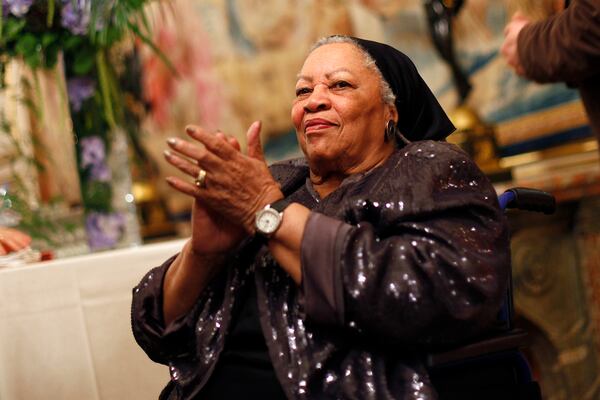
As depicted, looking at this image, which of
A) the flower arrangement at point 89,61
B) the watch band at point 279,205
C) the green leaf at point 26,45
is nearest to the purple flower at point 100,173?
the flower arrangement at point 89,61

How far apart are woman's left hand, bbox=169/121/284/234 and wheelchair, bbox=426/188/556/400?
0.50 m

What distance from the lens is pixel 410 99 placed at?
6.70 feet

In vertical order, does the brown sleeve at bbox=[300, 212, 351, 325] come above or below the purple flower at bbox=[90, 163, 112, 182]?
above

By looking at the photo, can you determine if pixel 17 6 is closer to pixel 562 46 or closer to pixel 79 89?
pixel 79 89

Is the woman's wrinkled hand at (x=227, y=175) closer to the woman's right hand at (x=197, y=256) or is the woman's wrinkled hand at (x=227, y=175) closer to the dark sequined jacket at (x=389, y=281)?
the woman's right hand at (x=197, y=256)

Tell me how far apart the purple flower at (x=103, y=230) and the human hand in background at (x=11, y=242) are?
0.93 ft

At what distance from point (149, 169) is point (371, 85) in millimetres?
3414

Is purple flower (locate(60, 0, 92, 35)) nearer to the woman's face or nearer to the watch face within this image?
the woman's face

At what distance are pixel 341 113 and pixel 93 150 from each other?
119 centimetres

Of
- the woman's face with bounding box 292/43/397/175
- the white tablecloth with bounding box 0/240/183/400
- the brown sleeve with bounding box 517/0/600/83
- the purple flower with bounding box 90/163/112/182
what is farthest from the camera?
the purple flower with bounding box 90/163/112/182

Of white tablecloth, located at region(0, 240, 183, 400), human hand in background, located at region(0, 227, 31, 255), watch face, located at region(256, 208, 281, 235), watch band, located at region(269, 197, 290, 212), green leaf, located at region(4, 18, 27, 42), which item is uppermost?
green leaf, located at region(4, 18, 27, 42)

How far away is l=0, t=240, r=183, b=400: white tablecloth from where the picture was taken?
2279 mm

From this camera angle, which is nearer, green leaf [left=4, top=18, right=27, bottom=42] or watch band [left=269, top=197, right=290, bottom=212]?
watch band [left=269, top=197, right=290, bottom=212]

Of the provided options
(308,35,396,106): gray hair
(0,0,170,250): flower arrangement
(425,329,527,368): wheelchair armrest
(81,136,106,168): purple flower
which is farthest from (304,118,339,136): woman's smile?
(81,136,106,168): purple flower
